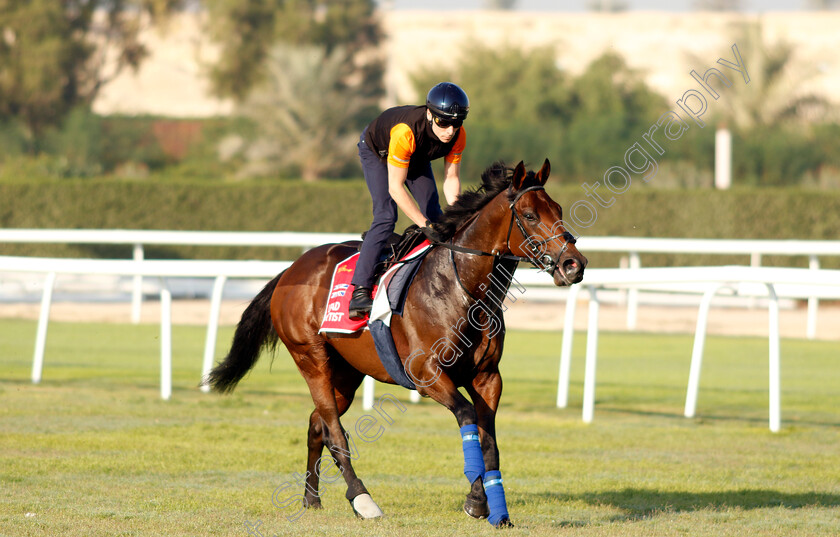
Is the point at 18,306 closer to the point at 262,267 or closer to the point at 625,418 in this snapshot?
the point at 262,267

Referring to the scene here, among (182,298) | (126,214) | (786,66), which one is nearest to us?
(182,298)

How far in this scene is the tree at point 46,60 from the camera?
120 feet

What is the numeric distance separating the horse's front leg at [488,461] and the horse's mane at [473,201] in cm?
66

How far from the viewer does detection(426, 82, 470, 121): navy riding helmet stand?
4.88 meters

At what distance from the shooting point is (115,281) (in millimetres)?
18953

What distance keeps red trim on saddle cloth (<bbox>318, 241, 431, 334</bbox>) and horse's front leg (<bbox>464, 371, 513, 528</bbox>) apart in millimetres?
626

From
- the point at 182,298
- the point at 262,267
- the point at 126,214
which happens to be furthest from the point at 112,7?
the point at 262,267

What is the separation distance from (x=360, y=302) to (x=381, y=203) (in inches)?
20.0

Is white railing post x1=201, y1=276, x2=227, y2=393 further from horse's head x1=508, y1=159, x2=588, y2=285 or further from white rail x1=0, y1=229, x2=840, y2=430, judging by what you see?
horse's head x1=508, y1=159, x2=588, y2=285

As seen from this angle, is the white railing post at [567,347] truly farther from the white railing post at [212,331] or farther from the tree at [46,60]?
the tree at [46,60]

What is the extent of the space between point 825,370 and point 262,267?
5.44m

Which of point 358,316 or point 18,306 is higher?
point 358,316

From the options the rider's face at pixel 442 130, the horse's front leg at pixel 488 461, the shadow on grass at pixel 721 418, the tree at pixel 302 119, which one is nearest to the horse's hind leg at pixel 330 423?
the horse's front leg at pixel 488 461

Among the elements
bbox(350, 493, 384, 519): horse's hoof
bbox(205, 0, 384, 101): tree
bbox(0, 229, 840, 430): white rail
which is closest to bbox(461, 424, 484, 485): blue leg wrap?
bbox(350, 493, 384, 519): horse's hoof
